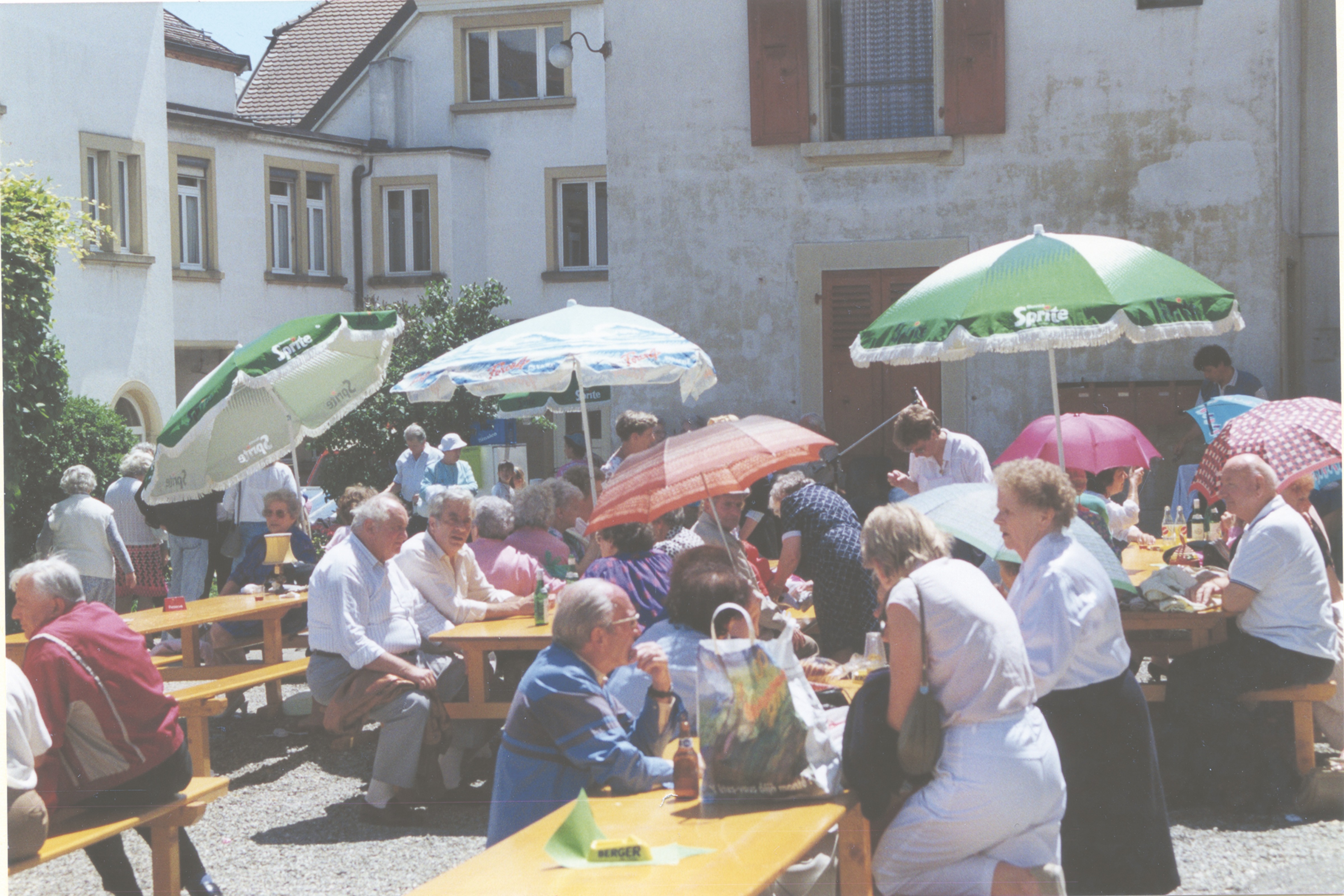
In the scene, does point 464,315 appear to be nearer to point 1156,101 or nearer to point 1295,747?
point 1156,101

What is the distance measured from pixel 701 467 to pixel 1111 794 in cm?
221

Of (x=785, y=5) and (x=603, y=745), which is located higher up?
(x=785, y=5)

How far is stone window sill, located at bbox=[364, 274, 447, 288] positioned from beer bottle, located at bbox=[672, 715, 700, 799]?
19.3 metres

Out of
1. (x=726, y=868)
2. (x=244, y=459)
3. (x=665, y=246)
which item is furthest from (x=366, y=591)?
(x=665, y=246)

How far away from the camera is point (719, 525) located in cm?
645

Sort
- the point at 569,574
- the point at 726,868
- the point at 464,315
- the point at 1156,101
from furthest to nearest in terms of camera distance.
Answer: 1. the point at 464,315
2. the point at 1156,101
3. the point at 569,574
4. the point at 726,868

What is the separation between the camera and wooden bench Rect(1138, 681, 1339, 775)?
229 inches

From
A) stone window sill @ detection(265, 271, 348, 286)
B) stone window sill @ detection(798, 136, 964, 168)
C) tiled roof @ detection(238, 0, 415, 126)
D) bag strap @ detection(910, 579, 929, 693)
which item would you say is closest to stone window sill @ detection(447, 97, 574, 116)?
tiled roof @ detection(238, 0, 415, 126)

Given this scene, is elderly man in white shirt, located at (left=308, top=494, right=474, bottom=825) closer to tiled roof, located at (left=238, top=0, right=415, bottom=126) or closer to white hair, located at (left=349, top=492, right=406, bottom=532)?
white hair, located at (left=349, top=492, right=406, bottom=532)

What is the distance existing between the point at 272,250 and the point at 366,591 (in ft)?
53.7

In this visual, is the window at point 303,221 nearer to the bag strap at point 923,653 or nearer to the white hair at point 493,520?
the white hair at point 493,520

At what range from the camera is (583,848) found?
3.33 meters

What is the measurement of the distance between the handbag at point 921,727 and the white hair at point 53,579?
2797mm

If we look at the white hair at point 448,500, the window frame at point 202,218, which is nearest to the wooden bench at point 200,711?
the white hair at point 448,500
